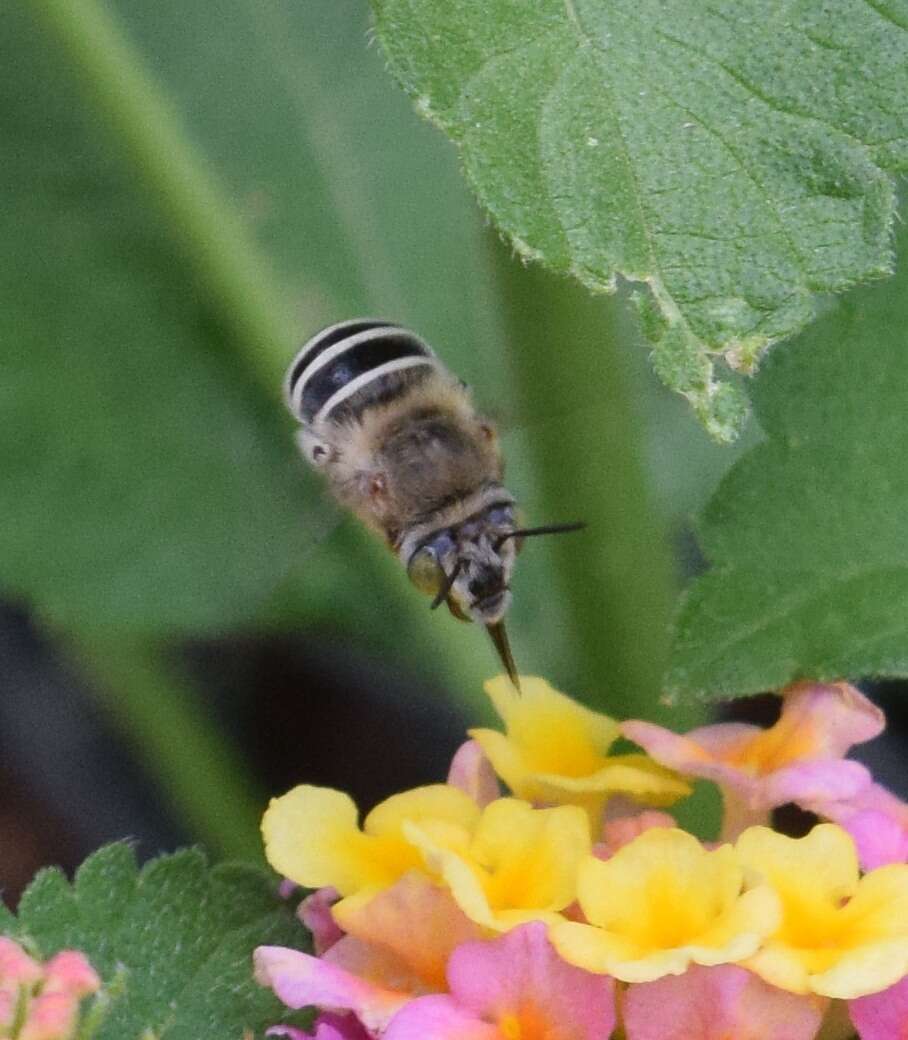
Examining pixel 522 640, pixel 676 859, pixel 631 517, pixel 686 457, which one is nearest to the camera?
pixel 676 859

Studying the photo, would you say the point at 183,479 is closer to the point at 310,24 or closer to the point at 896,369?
the point at 310,24

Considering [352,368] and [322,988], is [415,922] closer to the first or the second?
[322,988]

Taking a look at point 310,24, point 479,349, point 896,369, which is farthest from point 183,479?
point 896,369

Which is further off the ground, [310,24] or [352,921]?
[310,24]

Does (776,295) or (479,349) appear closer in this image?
(776,295)

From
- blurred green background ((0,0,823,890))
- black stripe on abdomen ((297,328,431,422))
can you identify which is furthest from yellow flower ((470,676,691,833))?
blurred green background ((0,0,823,890))

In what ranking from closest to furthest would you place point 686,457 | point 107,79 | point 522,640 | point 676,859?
1. point 676,859
2. point 107,79
3. point 522,640
4. point 686,457

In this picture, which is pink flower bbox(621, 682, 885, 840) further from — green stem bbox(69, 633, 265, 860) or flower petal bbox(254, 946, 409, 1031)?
green stem bbox(69, 633, 265, 860)
